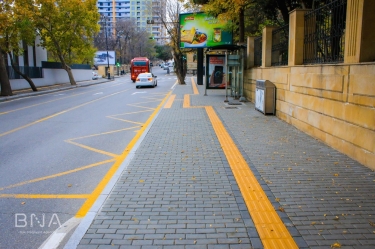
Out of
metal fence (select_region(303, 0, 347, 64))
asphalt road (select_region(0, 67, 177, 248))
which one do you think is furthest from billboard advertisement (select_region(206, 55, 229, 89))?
metal fence (select_region(303, 0, 347, 64))

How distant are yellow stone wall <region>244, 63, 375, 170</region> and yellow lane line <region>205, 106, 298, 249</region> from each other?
212cm

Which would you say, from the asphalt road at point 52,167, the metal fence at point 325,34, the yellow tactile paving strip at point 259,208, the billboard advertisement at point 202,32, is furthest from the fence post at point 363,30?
the billboard advertisement at point 202,32

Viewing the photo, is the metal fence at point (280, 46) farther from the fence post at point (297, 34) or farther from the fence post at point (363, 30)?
the fence post at point (363, 30)

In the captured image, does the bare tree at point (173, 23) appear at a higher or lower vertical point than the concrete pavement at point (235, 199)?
higher

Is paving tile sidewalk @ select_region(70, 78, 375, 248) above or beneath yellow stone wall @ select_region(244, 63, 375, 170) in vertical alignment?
beneath

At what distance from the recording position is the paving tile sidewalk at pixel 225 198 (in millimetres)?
3893

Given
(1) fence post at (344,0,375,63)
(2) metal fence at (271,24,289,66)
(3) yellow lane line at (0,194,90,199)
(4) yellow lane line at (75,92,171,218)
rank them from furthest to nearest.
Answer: (2) metal fence at (271,24,289,66), (1) fence post at (344,0,375,63), (3) yellow lane line at (0,194,90,199), (4) yellow lane line at (75,92,171,218)

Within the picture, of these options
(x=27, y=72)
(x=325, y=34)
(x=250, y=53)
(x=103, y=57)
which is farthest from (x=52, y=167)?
(x=103, y=57)

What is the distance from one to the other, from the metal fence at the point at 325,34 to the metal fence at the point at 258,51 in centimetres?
645

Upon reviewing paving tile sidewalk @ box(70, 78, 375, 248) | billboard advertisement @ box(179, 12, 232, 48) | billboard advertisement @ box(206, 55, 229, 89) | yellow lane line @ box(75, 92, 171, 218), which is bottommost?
yellow lane line @ box(75, 92, 171, 218)

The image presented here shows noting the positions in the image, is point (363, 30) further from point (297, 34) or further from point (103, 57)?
point (103, 57)

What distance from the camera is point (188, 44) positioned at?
93.2 feet

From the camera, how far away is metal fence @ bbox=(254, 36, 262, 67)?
16.7 metres

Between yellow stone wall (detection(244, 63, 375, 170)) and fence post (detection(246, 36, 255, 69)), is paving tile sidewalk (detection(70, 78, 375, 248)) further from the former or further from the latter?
fence post (detection(246, 36, 255, 69))
